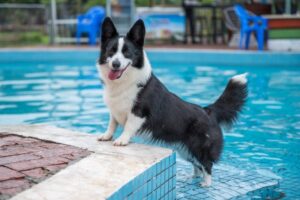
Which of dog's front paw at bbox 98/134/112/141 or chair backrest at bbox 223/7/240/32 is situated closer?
dog's front paw at bbox 98/134/112/141

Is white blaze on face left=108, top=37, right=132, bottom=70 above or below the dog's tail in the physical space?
above

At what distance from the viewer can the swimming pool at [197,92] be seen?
4.61 m

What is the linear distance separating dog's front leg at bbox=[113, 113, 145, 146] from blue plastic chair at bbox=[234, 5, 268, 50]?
8.55 metres

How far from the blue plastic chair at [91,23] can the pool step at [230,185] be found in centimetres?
1014

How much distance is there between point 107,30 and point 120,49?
190 mm

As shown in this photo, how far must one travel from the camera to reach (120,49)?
124 inches

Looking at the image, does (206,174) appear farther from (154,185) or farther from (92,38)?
(92,38)

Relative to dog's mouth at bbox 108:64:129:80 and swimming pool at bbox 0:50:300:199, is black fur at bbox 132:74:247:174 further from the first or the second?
swimming pool at bbox 0:50:300:199

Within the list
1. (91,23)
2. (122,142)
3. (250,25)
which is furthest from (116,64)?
(91,23)

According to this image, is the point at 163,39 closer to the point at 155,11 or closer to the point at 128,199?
the point at 155,11

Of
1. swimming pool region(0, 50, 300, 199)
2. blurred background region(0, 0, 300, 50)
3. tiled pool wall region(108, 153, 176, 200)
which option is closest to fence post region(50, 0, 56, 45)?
blurred background region(0, 0, 300, 50)

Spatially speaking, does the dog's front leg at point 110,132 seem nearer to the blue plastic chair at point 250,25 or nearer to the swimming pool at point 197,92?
the swimming pool at point 197,92

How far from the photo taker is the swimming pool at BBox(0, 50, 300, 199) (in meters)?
4.61

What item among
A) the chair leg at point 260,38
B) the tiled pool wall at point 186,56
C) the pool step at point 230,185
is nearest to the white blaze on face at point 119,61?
the pool step at point 230,185
